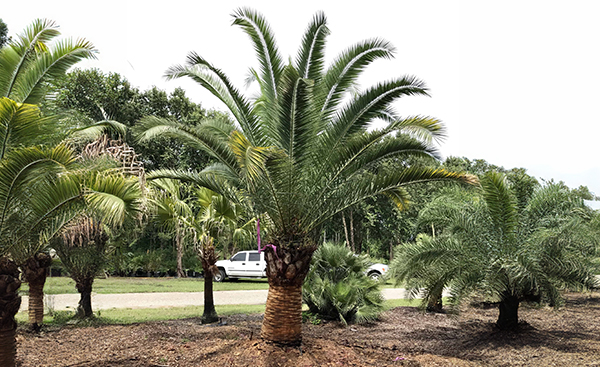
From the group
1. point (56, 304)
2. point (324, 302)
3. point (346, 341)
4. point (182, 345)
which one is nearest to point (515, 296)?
point (346, 341)

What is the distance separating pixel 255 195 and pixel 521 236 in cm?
526

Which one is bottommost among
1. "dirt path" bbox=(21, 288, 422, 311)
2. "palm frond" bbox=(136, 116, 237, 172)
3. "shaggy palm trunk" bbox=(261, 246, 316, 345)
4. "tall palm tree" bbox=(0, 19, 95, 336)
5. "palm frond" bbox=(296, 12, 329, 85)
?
"dirt path" bbox=(21, 288, 422, 311)

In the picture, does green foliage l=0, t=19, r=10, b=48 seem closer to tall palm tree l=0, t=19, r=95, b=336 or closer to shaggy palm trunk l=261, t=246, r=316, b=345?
tall palm tree l=0, t=19, r=95, b=336

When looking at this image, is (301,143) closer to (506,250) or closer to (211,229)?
(211,229)

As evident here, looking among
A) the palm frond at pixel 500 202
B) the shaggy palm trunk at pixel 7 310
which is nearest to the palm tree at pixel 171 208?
the shaggy palm trunk at pixel 7 310

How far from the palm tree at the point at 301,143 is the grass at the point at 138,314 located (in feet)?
12.4

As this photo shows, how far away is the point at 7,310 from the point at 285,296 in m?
3.73

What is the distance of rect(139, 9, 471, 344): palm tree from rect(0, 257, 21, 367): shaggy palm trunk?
8.66 ft

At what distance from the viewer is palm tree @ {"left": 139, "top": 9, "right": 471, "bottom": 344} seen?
20.8 feet

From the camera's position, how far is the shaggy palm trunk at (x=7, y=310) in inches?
200

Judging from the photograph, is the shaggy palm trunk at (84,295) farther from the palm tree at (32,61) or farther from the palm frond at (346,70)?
the palm frond at (346,70)

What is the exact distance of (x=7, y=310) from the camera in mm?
5133

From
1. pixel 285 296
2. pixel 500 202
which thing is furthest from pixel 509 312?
pixel 285 296

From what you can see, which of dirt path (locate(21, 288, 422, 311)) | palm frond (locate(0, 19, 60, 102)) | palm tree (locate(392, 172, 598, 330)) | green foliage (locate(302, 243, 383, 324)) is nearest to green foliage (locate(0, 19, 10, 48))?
dirt path (locate(21, 288, 422, 311))
